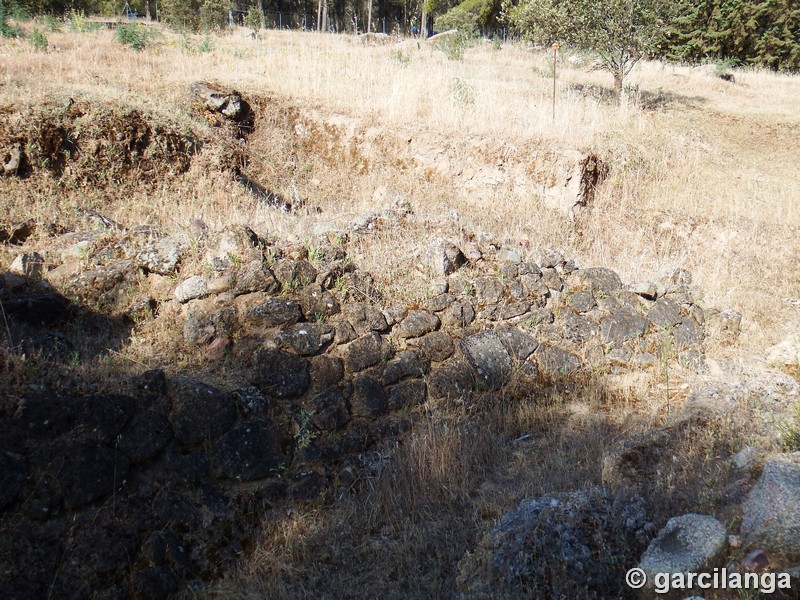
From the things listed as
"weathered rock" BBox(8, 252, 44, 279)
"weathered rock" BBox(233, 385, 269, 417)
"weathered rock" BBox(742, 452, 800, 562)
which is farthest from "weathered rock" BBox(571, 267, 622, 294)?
"weathered rock" BBox(8, 252, 44, 279)

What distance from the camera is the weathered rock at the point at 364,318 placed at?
5383mm

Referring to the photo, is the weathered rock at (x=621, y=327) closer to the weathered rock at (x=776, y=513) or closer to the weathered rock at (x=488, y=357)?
the weathered rock at (x=488, y=357)

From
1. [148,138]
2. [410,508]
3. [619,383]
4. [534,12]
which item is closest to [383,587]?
[410,508]

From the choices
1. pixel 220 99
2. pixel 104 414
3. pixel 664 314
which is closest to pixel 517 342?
pixel 664 314

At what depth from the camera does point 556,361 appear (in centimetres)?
571

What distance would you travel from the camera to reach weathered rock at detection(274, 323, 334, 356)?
503cm

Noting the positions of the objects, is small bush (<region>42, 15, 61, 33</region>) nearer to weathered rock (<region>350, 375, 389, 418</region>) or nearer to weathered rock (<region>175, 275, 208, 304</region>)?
weathered rock (<region>175, 275, 208, 304</region>)

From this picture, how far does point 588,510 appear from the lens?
3.30 m

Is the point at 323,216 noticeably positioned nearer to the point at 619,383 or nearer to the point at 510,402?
the point at 510,402

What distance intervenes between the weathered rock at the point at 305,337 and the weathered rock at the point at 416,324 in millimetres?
705

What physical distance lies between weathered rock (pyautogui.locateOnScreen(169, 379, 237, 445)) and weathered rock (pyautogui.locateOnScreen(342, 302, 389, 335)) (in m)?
Result: 1.42

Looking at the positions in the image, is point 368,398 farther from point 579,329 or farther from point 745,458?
point 745,458

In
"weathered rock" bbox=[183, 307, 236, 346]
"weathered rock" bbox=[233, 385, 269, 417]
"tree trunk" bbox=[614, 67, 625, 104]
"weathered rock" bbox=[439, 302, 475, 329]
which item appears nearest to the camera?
"weathered rock" bbox=[233, 385, 269, 417]

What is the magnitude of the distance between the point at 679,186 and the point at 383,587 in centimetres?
868
